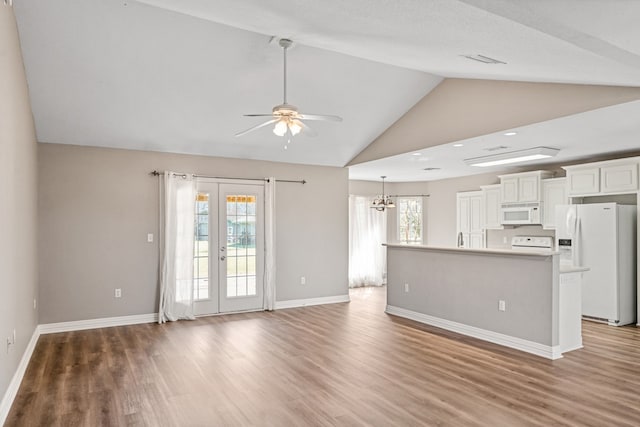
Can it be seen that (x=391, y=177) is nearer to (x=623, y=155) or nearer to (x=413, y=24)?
(x=623, y=155)

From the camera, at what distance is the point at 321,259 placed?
7.75m

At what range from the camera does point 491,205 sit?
28.4 ft

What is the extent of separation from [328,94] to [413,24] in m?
2.91

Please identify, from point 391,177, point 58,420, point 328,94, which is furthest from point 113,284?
point 391,177

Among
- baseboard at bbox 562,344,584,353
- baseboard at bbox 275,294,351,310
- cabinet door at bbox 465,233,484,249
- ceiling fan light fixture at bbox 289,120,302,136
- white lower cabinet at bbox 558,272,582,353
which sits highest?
ceiling fan light fixture at bbox 289,120,302,136

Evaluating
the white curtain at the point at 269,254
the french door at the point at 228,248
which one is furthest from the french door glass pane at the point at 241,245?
the white curtain at the point at 269,254

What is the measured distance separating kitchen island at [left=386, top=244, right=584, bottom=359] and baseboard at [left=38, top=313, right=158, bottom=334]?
386 centimetres

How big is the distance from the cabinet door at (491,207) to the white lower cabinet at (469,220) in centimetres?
23

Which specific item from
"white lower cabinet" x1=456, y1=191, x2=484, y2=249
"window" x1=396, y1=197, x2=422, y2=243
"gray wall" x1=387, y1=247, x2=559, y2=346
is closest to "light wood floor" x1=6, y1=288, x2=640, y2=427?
"gray wall" x1=387, y1=247, x2=559, y2=346

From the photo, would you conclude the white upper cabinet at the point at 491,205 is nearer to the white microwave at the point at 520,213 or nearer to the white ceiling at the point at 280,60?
the white microwave at the point at 520,213

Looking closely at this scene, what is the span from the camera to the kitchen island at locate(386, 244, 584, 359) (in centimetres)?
460

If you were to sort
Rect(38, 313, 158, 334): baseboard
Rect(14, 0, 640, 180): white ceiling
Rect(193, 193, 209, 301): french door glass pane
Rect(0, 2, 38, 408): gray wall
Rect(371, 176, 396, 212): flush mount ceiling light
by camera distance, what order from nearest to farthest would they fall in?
Rect(14, 0, 640, 180): white ceiling < Rect(0, 2, 38, 408): gray wall < Rect(38, 313, 158, 334): baseboard < Rect(193, 193, 209, 301): french door glass pane < Rect(371, 176, 396, 212): flush mount ceiling light

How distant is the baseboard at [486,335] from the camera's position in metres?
4.54

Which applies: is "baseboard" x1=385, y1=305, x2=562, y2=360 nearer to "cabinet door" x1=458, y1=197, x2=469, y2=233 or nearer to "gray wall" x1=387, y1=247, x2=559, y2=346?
"gray wall" x1=387, y1=247, x2=559, y2=346
